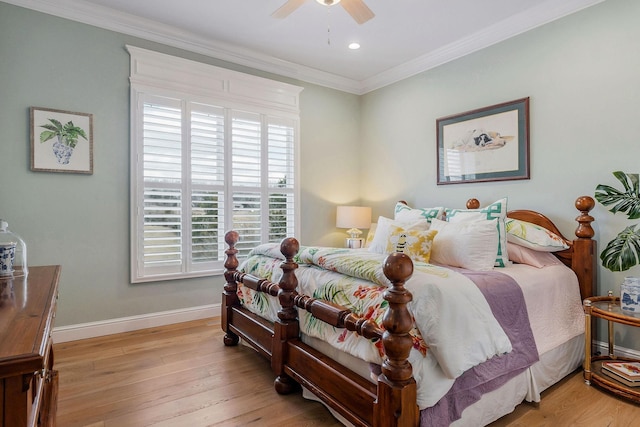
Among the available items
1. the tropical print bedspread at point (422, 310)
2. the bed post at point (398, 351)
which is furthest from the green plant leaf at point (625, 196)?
the bed post at point (398, 351)

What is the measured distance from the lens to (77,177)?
302 centimetres

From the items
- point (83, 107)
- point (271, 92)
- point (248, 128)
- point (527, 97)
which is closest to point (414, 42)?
point (527, 97)

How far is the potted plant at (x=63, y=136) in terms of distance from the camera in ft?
9.44

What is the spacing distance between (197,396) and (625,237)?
281cm

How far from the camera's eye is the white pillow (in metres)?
2.41

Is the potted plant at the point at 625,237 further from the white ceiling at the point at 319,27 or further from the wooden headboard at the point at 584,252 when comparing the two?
the white ceiling at the point at 319,27

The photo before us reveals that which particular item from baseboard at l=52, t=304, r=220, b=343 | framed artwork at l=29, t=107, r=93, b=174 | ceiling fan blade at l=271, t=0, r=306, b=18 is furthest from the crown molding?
baseboard at l=52, t=304, r=220, b=343

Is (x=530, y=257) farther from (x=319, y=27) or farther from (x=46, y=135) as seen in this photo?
(x=46, y=135)

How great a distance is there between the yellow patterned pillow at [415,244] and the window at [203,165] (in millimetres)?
1874

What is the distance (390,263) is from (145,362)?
7.12 feet

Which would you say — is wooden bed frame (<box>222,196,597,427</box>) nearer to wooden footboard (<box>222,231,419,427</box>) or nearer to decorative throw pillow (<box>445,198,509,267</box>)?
wooden footboard (<box>222,231,419,427</box>)

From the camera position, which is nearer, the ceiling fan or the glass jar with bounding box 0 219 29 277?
the glass jar with bounding box 0 219 29 277

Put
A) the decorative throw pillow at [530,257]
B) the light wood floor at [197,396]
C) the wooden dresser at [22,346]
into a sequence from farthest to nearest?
the decorative throw pillow at [530,257], the light wood floor at [197,396], the wooden dresser at [22,346]

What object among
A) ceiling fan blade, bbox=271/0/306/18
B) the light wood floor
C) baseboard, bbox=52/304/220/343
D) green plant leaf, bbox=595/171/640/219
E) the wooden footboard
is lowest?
the light wood floor
